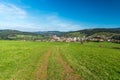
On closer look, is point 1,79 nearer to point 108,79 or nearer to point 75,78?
point 75,78

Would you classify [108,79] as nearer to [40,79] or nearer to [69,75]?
[69,75]

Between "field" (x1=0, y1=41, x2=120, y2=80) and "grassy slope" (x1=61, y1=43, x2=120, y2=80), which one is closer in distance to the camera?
"field" (x1=0, y1=41, x2=120, y2=80)

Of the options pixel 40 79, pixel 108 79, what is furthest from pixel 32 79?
pixel 108 79

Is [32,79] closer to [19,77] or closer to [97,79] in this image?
[19,77]

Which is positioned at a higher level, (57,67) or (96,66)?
(57,67)

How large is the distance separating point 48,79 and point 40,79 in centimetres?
86

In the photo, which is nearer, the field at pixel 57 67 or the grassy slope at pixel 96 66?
the field at pixel 57 67

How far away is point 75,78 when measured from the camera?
18969 millimetres

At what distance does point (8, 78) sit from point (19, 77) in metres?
1.19

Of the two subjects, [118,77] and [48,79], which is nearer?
[48,79]

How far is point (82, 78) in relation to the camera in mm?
18938

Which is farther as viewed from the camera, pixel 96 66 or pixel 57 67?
pixel 96 66

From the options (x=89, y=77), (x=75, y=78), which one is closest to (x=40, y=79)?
(x=75, y=78)

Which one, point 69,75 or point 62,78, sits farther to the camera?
point 69,75
